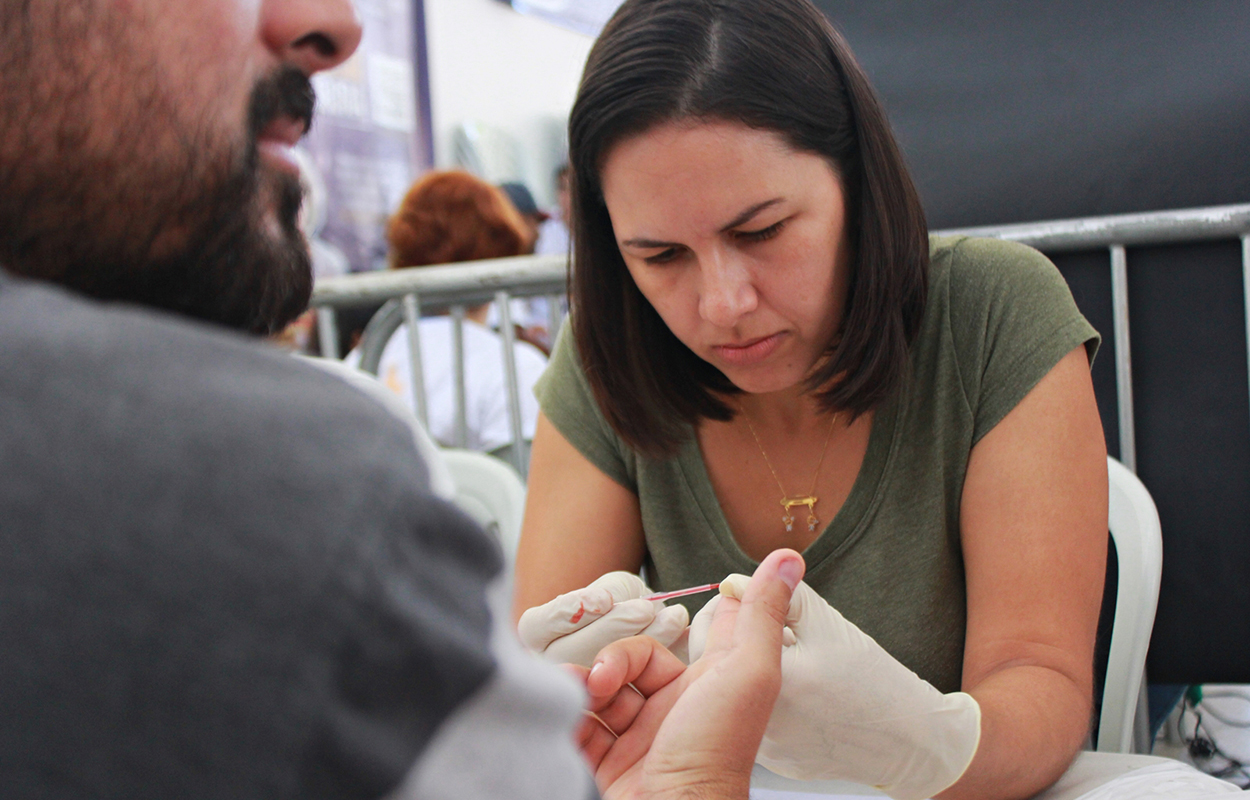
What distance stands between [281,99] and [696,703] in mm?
497

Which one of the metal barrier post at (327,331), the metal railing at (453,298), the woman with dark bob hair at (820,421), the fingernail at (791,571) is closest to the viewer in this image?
the fingernail at (791,571)

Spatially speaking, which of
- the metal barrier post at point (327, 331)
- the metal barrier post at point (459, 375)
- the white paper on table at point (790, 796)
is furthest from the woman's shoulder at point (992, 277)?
the metal barrier post at point (327, 331)

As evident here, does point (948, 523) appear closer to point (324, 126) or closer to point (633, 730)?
point (633, 730)

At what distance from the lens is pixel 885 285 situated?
1.09 m

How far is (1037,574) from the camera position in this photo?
39.0 inches

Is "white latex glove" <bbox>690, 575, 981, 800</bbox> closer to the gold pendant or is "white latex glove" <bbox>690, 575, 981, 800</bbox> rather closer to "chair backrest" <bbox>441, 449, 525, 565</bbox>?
the gold pendant

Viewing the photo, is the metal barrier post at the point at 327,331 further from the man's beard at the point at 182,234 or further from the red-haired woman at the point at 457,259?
the man's beard at the point at 182,234

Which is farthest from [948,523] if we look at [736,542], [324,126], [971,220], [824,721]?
[324,126]

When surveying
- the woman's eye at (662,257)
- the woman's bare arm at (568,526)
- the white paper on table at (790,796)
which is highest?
the woman's eye at (662,257)

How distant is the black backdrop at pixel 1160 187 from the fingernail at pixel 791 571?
0.91 meters

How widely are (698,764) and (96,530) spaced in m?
0.46

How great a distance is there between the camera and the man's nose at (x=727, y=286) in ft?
3.42

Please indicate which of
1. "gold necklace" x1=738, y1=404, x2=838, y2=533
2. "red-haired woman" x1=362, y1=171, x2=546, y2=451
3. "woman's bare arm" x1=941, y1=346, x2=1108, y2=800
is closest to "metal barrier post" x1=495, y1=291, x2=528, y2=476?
"red-haired woman" x1=362, y1=171, x2=546, y2=451

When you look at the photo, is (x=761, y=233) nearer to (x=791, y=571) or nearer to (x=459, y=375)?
(x=791, y=571)
